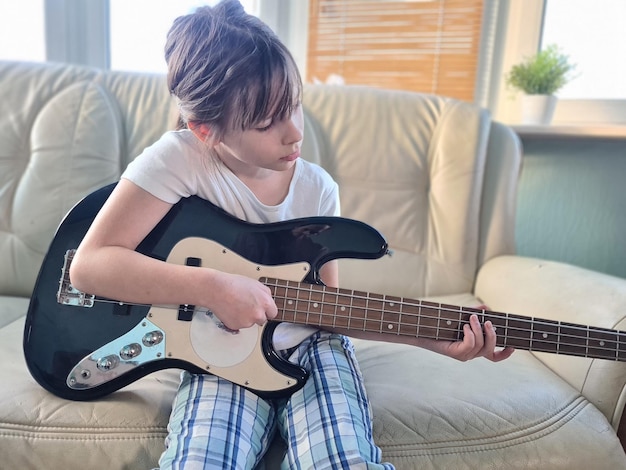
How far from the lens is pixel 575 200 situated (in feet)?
5.48

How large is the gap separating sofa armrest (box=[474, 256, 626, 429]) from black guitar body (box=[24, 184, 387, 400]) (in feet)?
1.48

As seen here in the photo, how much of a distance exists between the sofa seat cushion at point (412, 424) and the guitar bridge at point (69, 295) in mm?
150

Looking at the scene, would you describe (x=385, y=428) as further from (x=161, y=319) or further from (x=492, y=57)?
(x=492, y=57)

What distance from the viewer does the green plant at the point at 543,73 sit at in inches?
61.1

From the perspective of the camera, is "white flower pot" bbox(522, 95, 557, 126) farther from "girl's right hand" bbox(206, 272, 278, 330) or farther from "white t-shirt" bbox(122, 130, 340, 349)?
"girl's right hand" bbox(206, 272, 278, 330)

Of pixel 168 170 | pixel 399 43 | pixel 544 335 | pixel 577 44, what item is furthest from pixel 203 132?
pixel 577 44

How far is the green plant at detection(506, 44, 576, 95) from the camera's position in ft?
5.09

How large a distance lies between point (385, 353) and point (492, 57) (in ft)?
3.88

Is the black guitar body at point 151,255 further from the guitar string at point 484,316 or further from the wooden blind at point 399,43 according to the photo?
the wooden blind at point 399,43

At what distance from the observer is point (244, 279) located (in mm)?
764

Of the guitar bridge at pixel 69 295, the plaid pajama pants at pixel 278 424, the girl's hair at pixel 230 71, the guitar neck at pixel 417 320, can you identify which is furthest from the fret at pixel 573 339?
the guitar bridge at pixel 69 295

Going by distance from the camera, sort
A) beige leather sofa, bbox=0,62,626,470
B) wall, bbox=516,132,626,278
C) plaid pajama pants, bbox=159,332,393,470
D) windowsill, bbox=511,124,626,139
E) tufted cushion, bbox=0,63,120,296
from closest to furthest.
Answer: plaid pajama pants, bbox=159,332,393,470 < beige leather sofa, bbox=0,62,626,470 < tufted cushion, bbox=0,63,120,296 < windowsill, bbox=511,124,626,139 < wall, bbox=516,132,626,278

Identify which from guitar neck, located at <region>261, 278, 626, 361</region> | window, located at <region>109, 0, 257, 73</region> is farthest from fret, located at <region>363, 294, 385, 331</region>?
window, located at <region>109, 0, 257, 73</region>

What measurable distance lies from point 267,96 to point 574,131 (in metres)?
1.16
